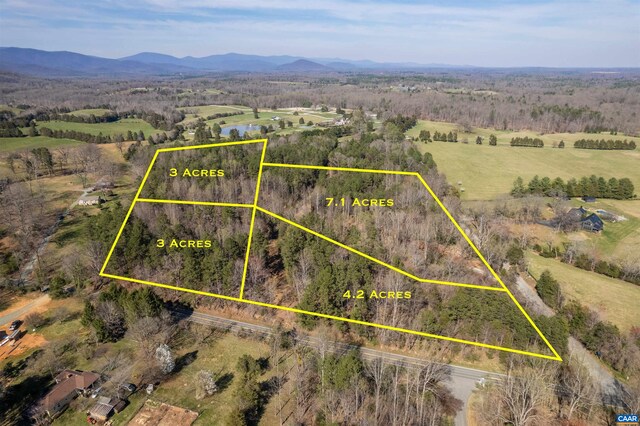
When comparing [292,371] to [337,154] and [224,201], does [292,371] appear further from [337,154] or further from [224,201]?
[337,154]

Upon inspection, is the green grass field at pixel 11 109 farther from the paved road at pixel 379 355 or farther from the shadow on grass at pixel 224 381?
the shadow on grass at pixel 224 381

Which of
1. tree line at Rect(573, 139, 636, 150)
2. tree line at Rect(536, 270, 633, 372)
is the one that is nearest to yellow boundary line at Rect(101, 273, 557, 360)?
tree line at Rect(536, 270, 633, 372)

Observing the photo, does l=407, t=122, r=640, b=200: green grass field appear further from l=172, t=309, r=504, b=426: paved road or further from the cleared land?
the cleared land

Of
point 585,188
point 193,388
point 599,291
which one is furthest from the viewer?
point 585,188

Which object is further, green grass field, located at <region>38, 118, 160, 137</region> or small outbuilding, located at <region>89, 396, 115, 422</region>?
green grass field, located at <region>38, 118, 160, 137</region>


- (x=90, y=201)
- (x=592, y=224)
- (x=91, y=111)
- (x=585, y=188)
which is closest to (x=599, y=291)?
(x=592, y=224)

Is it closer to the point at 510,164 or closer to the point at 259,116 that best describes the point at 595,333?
the point at 510,164

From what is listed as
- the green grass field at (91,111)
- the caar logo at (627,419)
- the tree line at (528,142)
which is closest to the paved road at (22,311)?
the caar logo at (627,419)
